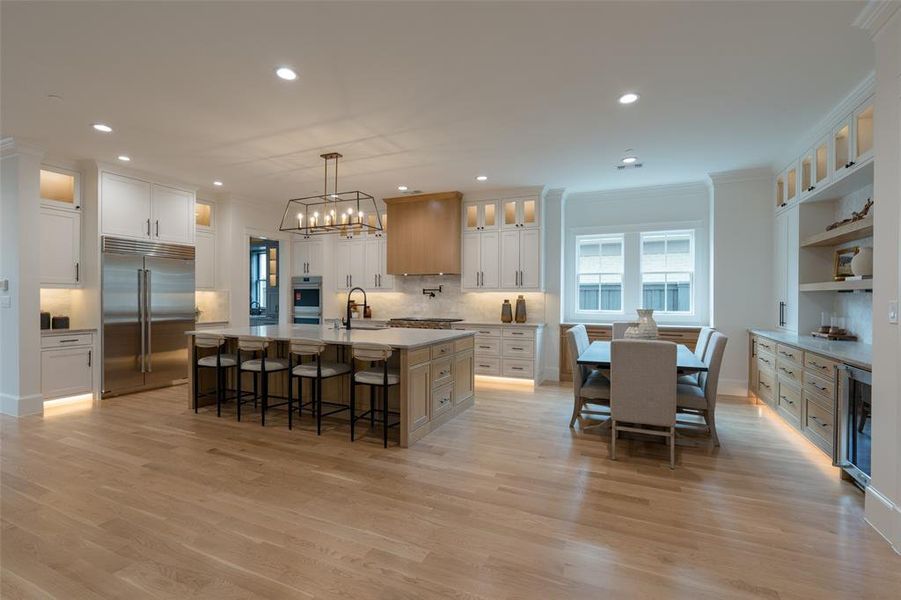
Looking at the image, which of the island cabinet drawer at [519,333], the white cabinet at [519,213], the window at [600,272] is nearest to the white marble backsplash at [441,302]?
the island cabinet drawer at [519,333]

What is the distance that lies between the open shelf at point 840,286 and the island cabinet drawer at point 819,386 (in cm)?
78

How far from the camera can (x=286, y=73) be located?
3.04m

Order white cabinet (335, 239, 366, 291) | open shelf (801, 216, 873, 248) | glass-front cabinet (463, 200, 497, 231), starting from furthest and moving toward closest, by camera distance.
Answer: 1. white cabinet (335, 239, 366, 291)
2. glass-front cabinet (463, 200, 497, 231)
3. open shelf (801, 216, 873, 248)

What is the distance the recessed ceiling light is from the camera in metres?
3.00

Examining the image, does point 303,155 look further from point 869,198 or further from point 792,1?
point 869,198

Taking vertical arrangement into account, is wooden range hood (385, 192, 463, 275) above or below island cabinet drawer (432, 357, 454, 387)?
above

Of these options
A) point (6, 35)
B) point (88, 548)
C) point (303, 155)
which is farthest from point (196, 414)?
point (6, 35)

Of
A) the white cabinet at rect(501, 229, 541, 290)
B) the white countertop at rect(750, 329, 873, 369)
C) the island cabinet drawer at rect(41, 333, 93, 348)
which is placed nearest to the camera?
the white countertop at rect(750, 329, 873, 369)

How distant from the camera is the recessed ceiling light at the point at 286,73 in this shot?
3.00 metres

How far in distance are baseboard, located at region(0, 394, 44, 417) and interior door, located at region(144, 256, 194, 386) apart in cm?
109

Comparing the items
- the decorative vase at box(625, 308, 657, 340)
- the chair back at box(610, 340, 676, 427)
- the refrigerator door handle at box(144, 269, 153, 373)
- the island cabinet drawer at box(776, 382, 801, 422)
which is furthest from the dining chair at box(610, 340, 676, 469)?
the refrigerator door handle at box(144, 269, 153, 373)

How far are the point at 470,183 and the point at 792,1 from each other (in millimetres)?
4161

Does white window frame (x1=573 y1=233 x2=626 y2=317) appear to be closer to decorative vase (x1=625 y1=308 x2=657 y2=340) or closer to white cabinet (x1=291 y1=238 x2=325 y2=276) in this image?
decorative vase (x1=625 y1=308 x2=657 y2=340)

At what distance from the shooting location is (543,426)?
423 cm
